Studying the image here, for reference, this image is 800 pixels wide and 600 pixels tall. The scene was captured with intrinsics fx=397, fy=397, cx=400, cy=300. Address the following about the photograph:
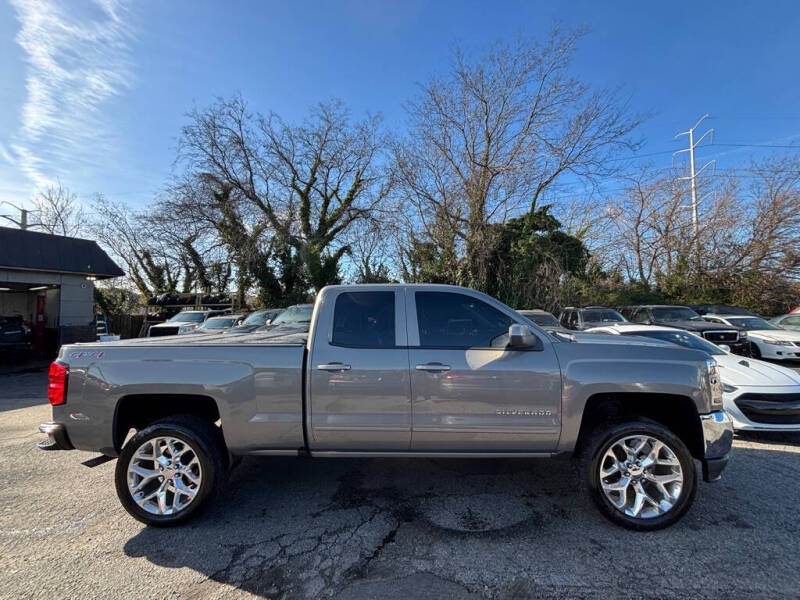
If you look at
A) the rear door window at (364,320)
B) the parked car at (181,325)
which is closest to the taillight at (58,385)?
the rear door window at (364,320)

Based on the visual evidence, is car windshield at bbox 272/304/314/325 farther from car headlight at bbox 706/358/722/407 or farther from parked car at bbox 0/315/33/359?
parked car at bbox 0/315/33/359

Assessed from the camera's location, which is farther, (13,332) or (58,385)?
(13,332)

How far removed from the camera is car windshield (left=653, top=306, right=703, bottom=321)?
43.2 ft

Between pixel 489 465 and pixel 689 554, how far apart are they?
183cm

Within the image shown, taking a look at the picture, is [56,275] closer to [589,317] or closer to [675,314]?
[589,317]

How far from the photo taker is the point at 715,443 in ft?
10.2

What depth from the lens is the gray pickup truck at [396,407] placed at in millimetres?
3119

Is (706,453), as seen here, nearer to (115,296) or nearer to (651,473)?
(651,473)

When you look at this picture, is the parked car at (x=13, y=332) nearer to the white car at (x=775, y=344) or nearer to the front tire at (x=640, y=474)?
the front tire at (x=640, y=474)

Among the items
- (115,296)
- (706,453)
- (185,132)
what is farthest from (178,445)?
(115,296)

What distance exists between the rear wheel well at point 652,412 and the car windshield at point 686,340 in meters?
3.12

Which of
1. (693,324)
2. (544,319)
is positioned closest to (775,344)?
(693,324)

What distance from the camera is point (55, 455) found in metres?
4.72

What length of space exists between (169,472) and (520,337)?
9.83 ft
